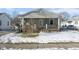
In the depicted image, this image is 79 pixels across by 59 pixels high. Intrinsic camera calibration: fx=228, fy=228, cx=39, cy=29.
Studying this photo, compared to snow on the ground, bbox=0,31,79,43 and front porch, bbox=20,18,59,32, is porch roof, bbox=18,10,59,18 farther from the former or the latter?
snow on the ground, bbox=0,31,79,43

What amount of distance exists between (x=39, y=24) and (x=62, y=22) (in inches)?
16.1

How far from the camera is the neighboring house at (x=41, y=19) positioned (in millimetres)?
4008

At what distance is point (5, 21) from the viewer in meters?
4.00

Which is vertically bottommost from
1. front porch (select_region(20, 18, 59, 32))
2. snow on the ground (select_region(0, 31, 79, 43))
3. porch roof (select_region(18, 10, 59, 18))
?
snow on the ground (select_region(0, 31, 79, 43))

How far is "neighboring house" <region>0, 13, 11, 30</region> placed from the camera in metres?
4.00

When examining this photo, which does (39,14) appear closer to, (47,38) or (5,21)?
(47,38)

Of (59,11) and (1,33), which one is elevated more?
(59,11)

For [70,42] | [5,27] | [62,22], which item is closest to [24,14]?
[5,27]

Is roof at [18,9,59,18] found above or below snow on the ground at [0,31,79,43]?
above

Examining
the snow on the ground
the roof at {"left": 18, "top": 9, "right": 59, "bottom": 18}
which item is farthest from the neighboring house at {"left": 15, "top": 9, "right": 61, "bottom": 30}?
the snow on the ground

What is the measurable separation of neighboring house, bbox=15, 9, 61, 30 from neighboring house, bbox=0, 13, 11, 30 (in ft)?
0.52

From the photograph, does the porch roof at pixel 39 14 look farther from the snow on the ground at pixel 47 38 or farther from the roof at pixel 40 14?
the snow on the ground at pixel 47 38
